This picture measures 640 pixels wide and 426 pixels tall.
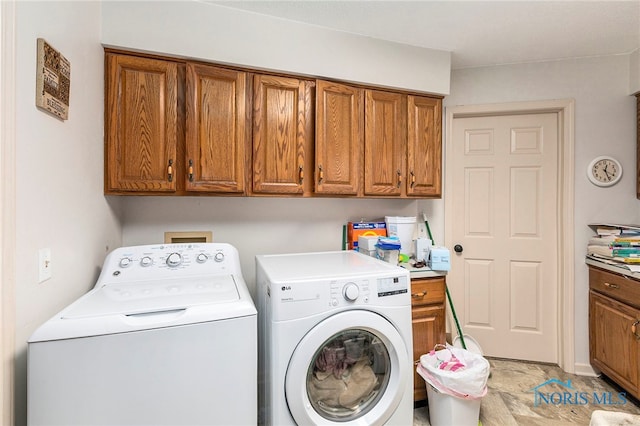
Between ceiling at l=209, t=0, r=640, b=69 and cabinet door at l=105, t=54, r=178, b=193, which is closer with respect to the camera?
cabinet door at l=105, t=54, r=178, b=193

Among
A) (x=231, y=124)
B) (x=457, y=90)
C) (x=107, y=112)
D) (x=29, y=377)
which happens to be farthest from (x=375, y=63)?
(x=29, y=377)

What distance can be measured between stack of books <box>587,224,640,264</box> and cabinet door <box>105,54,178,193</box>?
2.93 meters

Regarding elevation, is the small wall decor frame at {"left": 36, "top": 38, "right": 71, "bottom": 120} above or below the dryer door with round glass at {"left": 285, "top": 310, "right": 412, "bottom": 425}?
above

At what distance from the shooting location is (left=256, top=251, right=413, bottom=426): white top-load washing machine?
1.23 metres

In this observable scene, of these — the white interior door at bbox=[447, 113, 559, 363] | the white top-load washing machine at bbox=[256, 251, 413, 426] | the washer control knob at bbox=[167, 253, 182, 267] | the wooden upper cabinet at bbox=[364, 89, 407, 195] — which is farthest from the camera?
the white interior door at bbox=[447, 113, 559, 363]

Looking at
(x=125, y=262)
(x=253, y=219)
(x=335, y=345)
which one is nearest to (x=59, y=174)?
(x=125, y=262)

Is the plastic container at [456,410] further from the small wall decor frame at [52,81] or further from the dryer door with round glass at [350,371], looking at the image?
the small wall decor frame at [52,81]

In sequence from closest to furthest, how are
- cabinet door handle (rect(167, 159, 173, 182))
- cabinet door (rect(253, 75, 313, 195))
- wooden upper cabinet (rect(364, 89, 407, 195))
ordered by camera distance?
cabinet door handle (rect(167, 159, 173, 182)), cabinet door (rect(253, 75, 313, 195)), wooden upper cabinet (rect(364, 89, 407, 195))

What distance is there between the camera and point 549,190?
2.43 m

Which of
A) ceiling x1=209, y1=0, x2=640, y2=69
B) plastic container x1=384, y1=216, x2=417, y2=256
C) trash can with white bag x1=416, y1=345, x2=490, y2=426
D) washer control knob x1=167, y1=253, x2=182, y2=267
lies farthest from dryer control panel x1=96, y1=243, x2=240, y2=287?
ceiling x1=209, y1=0, x2=640, y2=69

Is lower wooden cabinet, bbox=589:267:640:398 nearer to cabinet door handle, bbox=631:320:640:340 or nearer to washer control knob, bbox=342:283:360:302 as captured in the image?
cabinet door handle, bbox=631:320:640:340

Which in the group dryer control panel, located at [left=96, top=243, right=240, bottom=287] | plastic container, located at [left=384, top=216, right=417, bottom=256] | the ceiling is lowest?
dryer control panel, located at [left=96, top=243, right=240, bottom=287]

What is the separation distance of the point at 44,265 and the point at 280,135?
127 cm

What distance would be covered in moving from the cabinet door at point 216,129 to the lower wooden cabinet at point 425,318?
1279mm
